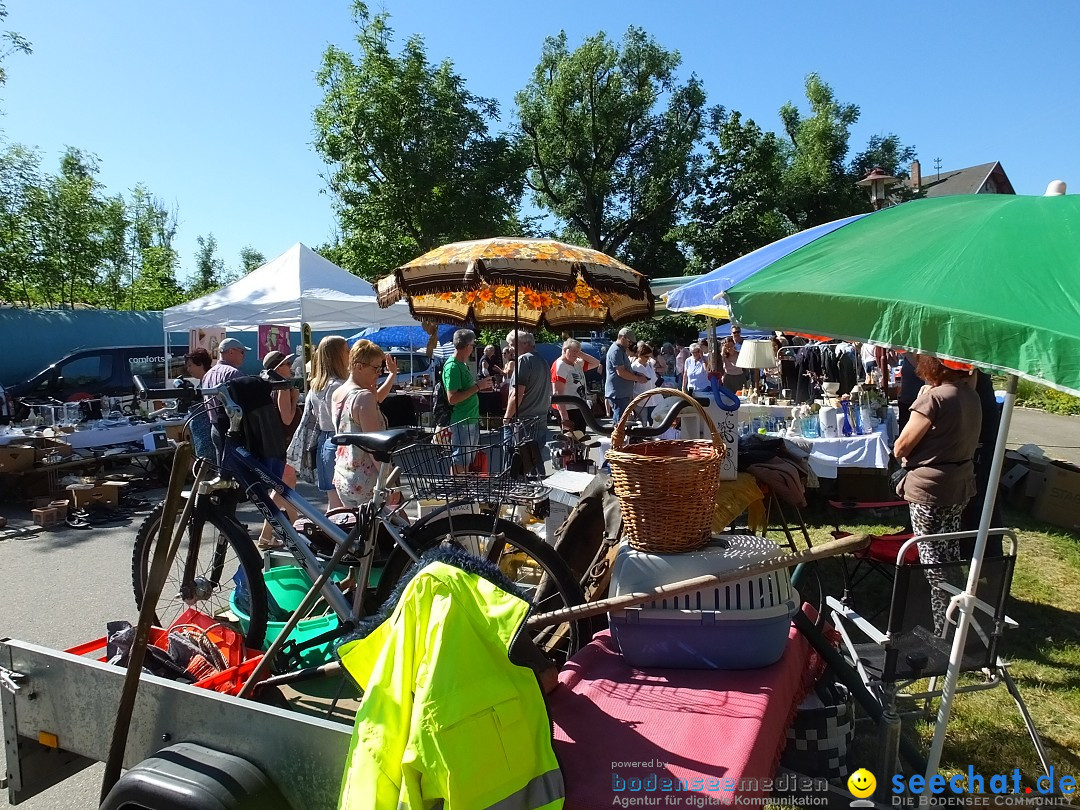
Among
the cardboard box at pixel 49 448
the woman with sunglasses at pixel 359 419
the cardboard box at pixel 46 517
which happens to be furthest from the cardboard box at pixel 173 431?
the woman with sunglasses at pixel 359 419

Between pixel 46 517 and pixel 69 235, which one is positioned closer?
pixel 46 517

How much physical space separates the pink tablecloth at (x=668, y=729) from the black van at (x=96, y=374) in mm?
12718

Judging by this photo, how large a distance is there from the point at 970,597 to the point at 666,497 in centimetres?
110

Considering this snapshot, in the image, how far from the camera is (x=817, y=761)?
255cm

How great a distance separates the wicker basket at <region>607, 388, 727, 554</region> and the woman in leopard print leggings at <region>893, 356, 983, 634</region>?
2240 mm

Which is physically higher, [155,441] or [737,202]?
[737,202]

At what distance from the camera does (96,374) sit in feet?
44.9

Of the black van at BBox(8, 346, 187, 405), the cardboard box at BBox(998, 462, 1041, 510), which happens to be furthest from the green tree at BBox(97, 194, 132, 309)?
the cardboard box at BBox(998, 462, 1041, 510)

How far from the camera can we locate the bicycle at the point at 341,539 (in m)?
3.07

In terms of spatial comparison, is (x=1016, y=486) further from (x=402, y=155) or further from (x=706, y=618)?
(x=402, y=155)

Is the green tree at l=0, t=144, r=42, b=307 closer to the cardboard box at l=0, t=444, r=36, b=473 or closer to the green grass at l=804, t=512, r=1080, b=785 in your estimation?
the cardboard box at l=0, t=444, r=36, b=473

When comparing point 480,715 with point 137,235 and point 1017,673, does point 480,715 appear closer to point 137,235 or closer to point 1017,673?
point 1017,673

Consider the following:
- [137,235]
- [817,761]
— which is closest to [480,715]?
[817,761]

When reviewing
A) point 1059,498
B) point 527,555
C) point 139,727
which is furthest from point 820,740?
point 1059,498
